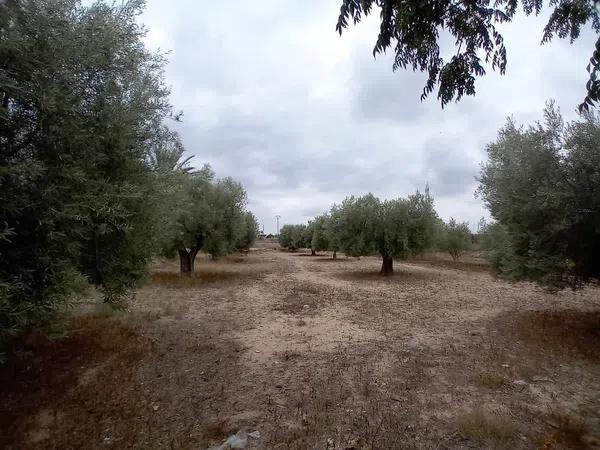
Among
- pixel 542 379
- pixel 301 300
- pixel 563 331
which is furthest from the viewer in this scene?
pixel 301 300

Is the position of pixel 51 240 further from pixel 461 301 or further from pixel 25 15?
pixel 461 301

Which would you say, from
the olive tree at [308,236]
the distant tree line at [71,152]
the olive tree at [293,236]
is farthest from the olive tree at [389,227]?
the olive tree at [293,236]

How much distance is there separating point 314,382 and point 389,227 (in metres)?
18.5

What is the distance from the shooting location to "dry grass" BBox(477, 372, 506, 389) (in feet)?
19.7

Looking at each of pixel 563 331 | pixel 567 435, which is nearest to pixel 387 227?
pixel 563 331

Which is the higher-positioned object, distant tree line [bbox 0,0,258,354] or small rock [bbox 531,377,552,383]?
distant tree line [bbox 0,0,258,354]

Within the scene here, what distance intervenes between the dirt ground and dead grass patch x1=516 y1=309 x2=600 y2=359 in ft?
0.17

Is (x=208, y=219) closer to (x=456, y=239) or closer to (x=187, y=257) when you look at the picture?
(x=187, y=257)

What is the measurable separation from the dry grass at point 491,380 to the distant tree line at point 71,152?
664 centimetres

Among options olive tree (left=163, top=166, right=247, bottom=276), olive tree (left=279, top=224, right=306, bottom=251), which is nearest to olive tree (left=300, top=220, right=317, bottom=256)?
olive tree (left=279, top=224, right=306, bottom=251)

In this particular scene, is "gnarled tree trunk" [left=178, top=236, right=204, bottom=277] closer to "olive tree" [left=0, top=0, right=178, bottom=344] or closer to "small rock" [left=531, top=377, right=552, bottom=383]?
"olive tree" [left=0, top=0, right=178, bottom=344]

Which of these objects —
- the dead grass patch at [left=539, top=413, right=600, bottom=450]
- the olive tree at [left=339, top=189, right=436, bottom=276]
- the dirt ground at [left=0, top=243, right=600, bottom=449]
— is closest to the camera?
the dead grass patch at [left=539, top=413, right=600, bottom=450]

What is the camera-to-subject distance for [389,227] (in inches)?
927

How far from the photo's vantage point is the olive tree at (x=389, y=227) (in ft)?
77.5
